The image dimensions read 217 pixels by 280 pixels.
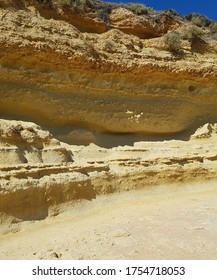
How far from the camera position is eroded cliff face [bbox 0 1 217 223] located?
30.4ft

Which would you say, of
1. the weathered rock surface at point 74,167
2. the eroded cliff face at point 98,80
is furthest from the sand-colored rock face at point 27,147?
the eroded cliff face at point 98,80

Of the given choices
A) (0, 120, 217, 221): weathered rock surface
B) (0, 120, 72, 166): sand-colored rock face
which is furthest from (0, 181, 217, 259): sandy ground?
(0, 120, 72, 166): sand-colored rock face

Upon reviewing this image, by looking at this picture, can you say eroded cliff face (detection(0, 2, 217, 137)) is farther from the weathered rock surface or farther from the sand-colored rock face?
the sand-colored rock face

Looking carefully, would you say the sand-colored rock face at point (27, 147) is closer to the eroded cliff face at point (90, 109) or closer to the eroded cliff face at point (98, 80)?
the eroded cliff face at point (90, 109)

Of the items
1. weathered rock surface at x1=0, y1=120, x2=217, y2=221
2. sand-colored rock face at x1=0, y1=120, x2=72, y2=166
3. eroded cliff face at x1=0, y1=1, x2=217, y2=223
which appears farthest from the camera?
eroded cliff face at x1=0, y1=1, x2=217, y2=223

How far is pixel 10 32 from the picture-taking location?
438 inches

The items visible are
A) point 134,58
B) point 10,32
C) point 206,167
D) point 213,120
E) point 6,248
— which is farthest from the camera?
point 213,120

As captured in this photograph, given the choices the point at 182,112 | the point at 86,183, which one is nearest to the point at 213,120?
the point at 182,112

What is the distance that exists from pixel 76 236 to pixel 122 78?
702cm

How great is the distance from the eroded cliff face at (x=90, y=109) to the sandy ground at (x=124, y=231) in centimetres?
41

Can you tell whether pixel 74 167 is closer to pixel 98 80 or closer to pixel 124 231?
pixel 124 231

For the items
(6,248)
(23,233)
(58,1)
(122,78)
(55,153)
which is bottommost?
(6,248)

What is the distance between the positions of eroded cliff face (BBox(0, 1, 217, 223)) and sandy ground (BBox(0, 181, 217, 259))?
1.33 feet

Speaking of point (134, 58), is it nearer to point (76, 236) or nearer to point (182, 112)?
point (182, 112)
